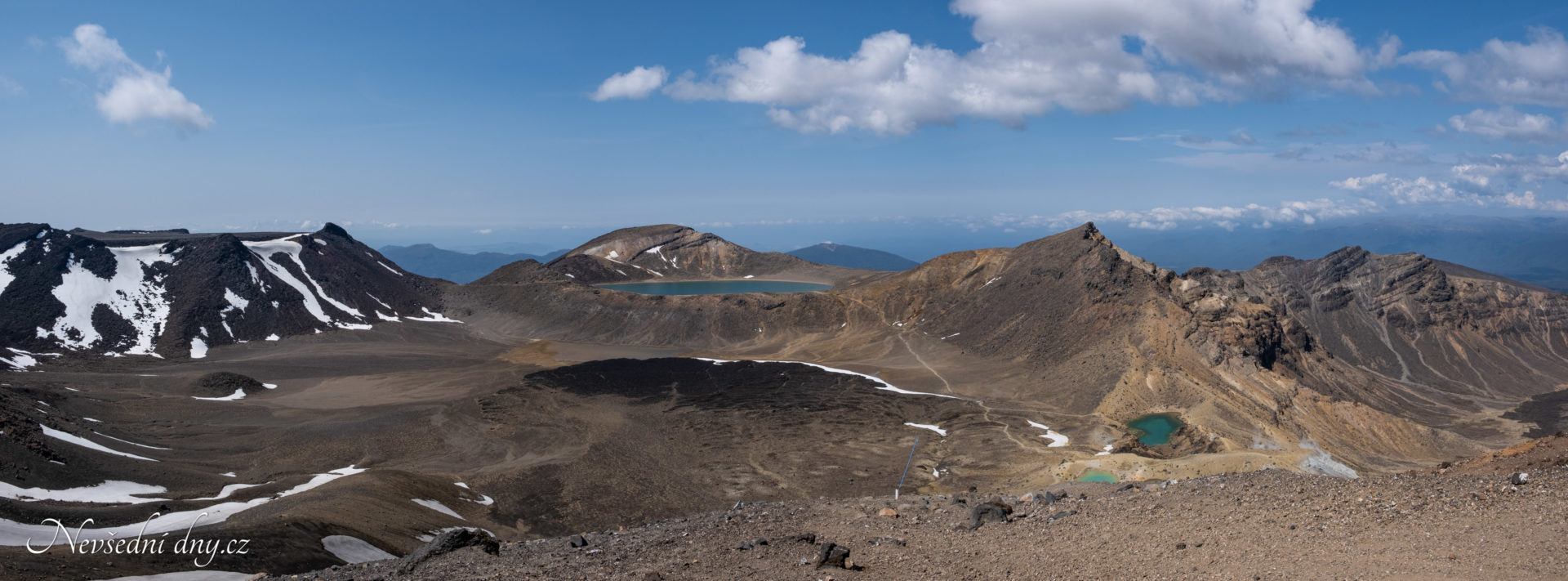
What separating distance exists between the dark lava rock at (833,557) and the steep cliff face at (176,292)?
83086mm

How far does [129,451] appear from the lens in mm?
39188

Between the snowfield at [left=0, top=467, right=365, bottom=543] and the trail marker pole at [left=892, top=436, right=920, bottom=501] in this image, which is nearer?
the snowfield at [left=0, top=467, right=365, bottom=543]

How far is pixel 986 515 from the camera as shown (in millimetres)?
18141

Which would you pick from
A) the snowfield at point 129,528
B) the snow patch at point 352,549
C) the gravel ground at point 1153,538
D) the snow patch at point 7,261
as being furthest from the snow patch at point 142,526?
the snow patch at point 7,261

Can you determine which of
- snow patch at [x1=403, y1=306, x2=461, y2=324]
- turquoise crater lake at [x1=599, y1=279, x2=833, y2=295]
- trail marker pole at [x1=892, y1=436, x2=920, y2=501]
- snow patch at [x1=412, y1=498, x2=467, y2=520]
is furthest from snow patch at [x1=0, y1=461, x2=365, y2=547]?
turquoise crater lake at [x1=599, y1=279, x2=833, y2=295]

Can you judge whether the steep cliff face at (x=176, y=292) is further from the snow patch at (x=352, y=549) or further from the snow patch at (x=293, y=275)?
the snow patch at (x=352, y=549)

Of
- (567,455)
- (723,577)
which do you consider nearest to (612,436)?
(567,455)

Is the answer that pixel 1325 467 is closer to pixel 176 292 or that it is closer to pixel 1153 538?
A: pixel 1153 538

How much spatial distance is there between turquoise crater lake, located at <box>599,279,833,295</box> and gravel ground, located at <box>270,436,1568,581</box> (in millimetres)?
108938

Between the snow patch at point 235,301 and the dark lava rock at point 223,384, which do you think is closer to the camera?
the dark lava rock at point 223,384

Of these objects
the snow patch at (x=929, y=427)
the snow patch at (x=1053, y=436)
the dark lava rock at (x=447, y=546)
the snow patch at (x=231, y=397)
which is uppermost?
the dark lava rock at (x=447, y=546)

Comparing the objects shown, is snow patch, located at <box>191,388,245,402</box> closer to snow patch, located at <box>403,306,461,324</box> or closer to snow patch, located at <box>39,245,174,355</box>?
snow patch, located at <box>39,245,174,355</box>

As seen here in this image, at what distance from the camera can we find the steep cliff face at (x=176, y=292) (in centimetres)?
7638

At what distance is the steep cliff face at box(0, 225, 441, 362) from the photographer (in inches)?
3007
